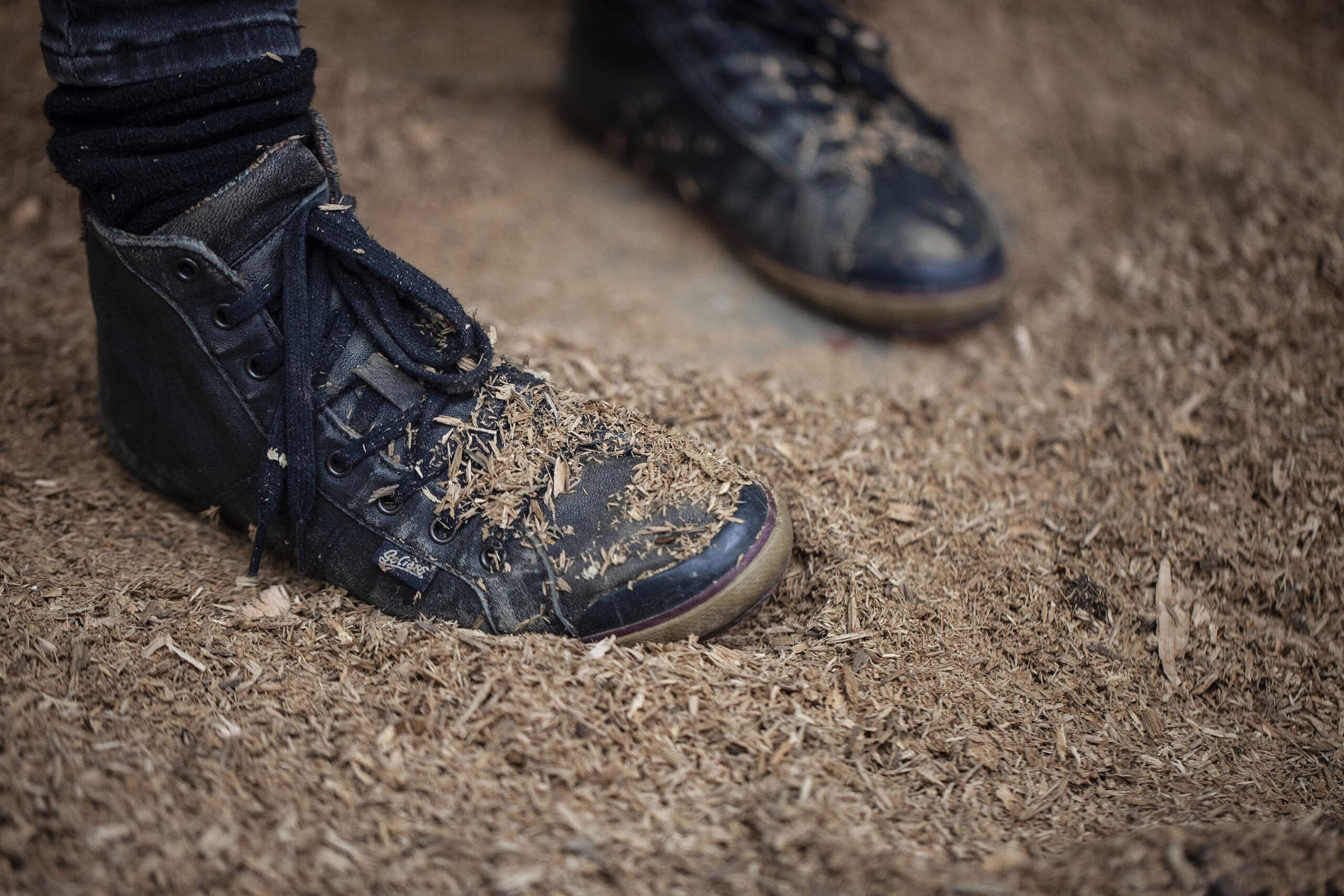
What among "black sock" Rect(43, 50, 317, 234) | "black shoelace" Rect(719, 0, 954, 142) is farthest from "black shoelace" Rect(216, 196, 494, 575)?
"black shoelace" Rect(719, 0, 954, 142)

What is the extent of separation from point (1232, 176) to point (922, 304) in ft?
3.29

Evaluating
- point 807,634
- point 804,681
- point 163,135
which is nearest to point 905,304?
point 807,634

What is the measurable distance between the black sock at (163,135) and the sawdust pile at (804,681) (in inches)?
21.1

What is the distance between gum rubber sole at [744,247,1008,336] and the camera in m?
2.12

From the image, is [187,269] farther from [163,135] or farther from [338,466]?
[338,466]

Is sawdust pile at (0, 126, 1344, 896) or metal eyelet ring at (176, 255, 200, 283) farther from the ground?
metal eyelet ring at (176, 255, 200, 283)

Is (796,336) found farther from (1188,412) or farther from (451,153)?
(451,153)

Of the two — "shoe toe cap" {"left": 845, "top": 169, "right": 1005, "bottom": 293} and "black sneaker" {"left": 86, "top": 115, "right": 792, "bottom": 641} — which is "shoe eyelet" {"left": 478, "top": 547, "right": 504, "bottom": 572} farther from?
"shoe toe cap" {"left": 845, "top": 169, "right": 1005, "bottom": 293}

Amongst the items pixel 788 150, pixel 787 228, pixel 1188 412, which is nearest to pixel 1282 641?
pixel 1188 412

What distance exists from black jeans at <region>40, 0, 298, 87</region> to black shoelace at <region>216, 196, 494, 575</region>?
0.23m

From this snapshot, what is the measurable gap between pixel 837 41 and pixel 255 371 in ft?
5.76

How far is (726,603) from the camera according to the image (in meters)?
1.25

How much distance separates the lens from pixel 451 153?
2648 millimetres

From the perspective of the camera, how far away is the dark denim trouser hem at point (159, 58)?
119cm
